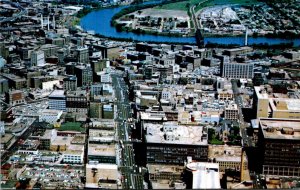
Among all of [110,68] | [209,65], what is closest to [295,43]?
[209,65]

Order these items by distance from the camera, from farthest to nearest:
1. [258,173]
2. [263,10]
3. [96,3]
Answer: [96,3], [263,10], [258,173]

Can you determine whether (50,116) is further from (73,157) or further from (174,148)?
(174,148)

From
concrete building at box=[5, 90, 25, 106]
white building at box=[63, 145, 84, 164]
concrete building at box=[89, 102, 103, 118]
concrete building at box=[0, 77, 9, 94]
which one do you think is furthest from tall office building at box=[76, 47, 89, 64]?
white building at box=[63, 145, 84, 164]

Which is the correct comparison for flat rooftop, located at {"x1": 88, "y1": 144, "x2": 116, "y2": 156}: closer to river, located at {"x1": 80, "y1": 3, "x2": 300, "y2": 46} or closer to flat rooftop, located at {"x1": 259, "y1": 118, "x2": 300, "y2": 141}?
flat rooftop, located at {"x1": 259, "y1": 118, "x2": 300, "y2": 141}

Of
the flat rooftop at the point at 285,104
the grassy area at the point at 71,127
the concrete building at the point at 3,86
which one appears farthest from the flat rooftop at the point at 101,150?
the concrete building at the point at 3,86

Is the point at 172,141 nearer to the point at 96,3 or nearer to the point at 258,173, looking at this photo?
the point at 258,173

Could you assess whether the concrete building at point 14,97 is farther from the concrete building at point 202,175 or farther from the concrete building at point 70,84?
the concrete building at point 202,175

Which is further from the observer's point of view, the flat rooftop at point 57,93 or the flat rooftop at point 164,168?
the flat rooftop at point 57,93

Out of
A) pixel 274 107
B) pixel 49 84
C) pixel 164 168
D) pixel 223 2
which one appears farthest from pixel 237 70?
pixel 223 2
